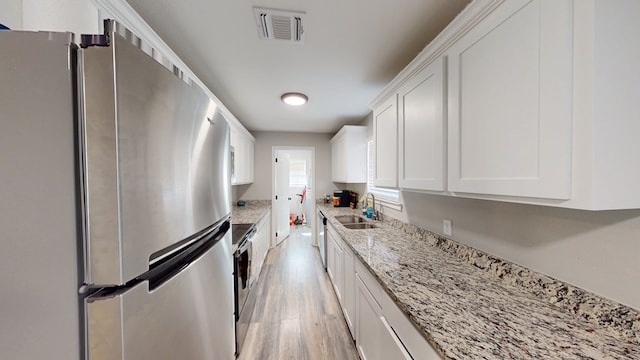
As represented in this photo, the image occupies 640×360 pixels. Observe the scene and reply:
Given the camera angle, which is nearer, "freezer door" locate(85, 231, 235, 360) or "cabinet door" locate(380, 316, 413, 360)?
"freezer door" locate(85, 231, 235, 360)

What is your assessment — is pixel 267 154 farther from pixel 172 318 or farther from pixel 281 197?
pixel 172 318

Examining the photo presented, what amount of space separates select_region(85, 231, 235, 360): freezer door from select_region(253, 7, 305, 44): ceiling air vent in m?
1.30

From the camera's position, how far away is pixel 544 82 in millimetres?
748

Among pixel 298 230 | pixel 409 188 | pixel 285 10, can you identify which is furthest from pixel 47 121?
pixel 298 230

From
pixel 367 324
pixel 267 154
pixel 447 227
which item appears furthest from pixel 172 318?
pixel 267 154

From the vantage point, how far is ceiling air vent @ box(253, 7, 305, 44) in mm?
1315

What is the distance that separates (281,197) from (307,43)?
3647 mm

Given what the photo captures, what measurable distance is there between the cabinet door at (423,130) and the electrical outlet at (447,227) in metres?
0.39

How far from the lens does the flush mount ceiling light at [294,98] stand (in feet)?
8.34

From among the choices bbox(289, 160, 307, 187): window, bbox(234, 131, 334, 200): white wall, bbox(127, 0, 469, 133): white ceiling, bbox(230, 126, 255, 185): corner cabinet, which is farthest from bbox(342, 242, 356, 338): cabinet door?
bbox(289, 160, 307, 187): window

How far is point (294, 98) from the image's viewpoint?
8.48 feet

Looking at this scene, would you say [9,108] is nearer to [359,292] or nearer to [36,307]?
[36,307]

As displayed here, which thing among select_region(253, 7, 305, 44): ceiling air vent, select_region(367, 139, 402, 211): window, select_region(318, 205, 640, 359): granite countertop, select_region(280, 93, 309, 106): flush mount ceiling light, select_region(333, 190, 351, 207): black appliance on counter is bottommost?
select_region(318, 205, 640, 359): granite countertop

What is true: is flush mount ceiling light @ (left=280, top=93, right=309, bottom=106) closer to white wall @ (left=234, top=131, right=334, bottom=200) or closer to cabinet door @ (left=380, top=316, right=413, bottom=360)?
white wall @ (left=234, top=131, right=334, bottom=200)
